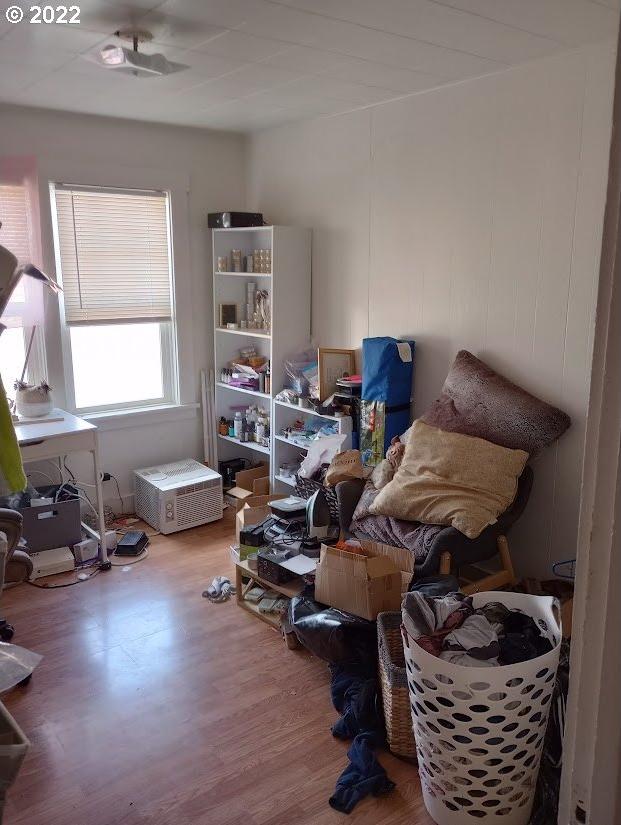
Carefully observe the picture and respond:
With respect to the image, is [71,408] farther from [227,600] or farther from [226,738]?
[226,738]

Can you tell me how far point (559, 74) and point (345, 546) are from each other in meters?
2.13

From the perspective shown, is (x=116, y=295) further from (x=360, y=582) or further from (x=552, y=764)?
(x=552, y=764)

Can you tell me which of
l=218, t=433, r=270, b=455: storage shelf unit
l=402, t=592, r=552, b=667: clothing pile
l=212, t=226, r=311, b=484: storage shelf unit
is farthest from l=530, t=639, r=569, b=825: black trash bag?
l=218, t=433, r=270, b=455: storage shelf unit

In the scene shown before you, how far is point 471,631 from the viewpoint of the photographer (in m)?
1.94

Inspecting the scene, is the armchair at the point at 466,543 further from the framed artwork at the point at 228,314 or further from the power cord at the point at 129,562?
the framed artwork at the point at 228,314

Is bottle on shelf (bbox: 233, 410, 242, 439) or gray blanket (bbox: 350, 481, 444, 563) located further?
bottle on shelf (bbox: 233, 410, 242, 439)

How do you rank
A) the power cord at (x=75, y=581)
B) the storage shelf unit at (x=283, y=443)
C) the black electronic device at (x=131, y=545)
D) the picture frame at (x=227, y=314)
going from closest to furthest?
1. the power cord at (x=75, y=581)
2. the black electronic device at (x=131, y=545)
3. the storage shelf unit at (x=283, y=443)
4. the picture frame at (x=227, y=314)

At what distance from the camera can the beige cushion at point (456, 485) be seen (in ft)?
9.22

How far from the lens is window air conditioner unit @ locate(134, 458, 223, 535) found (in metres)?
4.13

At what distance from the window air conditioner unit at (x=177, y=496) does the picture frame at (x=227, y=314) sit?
1.01 metres

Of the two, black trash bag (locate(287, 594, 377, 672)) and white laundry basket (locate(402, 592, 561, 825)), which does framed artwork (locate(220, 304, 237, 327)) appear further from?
white laundry basket (locate(402, 592, 561, 825))

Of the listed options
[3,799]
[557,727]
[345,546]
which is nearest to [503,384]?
[345,546]

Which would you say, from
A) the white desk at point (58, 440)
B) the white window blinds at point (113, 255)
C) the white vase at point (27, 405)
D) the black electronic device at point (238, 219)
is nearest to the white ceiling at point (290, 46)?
the white window blinds at point (113, 255)

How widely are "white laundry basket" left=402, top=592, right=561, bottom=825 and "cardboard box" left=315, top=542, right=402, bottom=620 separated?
0.58 m
